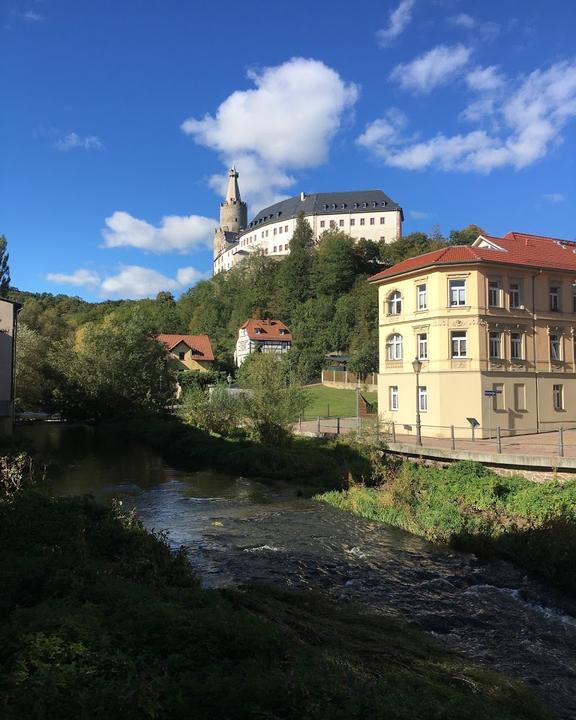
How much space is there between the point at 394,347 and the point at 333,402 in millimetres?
21052

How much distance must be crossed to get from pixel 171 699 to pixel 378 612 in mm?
6471

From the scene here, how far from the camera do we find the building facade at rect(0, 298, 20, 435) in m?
32.6

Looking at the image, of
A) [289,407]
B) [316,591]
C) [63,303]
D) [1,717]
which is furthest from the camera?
[63,303]

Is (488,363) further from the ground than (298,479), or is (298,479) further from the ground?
(488,363)

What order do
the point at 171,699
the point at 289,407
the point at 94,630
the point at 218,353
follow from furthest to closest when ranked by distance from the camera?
1. the point at 218,353
2. the point at 289,407
3. the point at 94,630
4. the point at 171,699

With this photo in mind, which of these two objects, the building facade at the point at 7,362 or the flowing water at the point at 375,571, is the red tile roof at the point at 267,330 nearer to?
the building facade at the point at 7,362

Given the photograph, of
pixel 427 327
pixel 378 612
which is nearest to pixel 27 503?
pixel 378 612

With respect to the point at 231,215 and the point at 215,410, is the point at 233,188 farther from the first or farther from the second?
the point at 215,410

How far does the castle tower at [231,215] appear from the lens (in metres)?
164

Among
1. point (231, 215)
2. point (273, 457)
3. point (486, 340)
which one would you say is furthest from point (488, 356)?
point (231, 215)

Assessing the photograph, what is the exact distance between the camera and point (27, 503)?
10984mm

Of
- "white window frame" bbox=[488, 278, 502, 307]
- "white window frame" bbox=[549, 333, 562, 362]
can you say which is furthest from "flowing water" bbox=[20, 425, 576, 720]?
"white window frame" bbox=[549, 333, 562, 362]

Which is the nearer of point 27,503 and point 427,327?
point 27,503

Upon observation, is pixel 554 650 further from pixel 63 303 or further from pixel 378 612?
pixel 63 303
